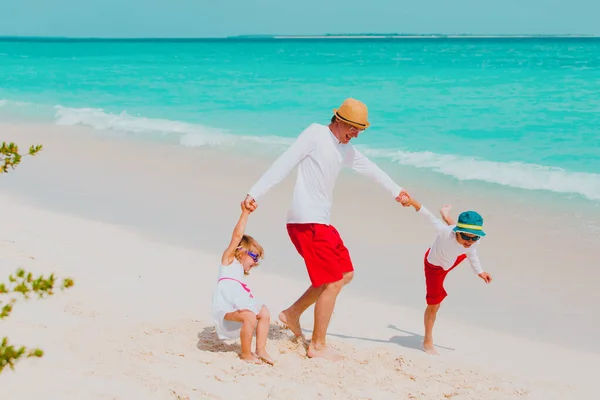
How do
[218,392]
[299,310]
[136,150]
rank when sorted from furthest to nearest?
1. [136,150]
2. [299,310]
3. [218,392]

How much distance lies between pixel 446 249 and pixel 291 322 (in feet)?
3.99

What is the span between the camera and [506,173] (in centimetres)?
1171

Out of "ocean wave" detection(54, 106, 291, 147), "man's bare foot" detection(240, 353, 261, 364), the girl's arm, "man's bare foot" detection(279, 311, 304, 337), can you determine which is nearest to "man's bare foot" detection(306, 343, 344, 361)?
"man's bare foot" detection(279, 311, 304, 337)

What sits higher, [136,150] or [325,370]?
[136,150]

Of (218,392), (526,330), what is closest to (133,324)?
(218,392)

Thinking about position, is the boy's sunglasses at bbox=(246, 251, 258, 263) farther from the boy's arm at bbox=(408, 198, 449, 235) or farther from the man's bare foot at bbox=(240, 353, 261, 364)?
the boy's arm at bbox=(408, 198, 449, 235)

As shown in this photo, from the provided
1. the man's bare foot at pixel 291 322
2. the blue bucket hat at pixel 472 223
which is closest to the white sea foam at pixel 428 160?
the blue bucket hat at pixel 472 223

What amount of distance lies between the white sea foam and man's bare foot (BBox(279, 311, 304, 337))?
6477 millimetres

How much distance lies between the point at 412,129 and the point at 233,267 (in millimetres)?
13564

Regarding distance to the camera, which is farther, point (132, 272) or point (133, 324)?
point (132, 272)

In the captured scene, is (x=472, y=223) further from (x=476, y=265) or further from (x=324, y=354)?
(x=324, y=354)

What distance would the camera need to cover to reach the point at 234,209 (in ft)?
29.8

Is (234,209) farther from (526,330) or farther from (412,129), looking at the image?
(412,129)

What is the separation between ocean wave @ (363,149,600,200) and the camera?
10.7 m
